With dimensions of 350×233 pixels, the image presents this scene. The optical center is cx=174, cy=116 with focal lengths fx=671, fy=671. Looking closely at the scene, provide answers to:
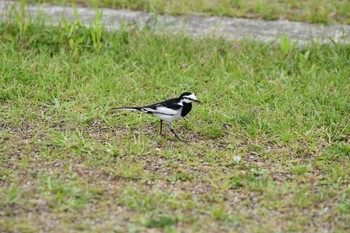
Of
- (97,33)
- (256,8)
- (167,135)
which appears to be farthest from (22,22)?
(256,8)

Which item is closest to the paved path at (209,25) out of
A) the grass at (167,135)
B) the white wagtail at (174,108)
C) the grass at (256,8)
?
the grass at (256,8)

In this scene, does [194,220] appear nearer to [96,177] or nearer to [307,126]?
[96,177]

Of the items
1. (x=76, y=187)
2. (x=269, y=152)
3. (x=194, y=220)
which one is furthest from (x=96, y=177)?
(x=269, y=152)

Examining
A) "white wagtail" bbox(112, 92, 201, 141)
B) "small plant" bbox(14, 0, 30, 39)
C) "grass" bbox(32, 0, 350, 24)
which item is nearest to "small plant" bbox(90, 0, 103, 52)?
"small plant" bbox(14, 0, 30, 39)

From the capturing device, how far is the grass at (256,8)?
7.84m

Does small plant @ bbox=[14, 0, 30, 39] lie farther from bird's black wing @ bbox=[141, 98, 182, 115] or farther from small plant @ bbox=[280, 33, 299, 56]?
small plant @ bbox=[280, 33, 299, 56]

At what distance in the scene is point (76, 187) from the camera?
4445mm

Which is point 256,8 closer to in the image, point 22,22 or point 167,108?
point 22,22

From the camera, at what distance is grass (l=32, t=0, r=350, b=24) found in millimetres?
7844

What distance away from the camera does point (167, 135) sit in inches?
216

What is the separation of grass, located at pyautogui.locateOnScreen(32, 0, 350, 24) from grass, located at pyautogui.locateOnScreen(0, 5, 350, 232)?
Answer: 0.92 m

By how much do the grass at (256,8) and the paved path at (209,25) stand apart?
119 millimetres

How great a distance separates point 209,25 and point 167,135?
2440mm

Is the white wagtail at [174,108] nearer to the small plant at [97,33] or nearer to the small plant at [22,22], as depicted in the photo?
the small plant at [97,33]
